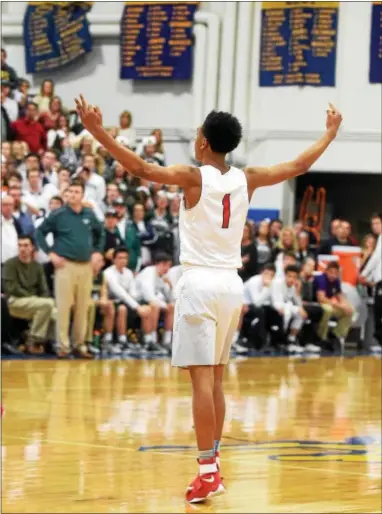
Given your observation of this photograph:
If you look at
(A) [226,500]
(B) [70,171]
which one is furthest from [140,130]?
(A) [226,500]

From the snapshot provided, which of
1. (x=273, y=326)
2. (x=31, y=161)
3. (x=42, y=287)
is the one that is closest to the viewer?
(x=42, y=287)

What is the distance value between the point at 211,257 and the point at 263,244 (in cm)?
1103

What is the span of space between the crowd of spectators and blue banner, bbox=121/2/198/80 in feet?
11.3

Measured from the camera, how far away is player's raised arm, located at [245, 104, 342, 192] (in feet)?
18.4

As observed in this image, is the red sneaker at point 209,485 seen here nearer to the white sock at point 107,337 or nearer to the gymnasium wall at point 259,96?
the white sock at point 107,337

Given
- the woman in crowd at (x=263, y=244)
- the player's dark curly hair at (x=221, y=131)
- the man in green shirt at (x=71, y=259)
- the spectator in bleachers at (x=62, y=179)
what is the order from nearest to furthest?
the player's dark curly hair at (x=221, y=131) < the man in green shirt at (x=71, y=259) < the spectator in bleachers at (x=62, y=179) < the woman in crowd at (x=263, y=244)

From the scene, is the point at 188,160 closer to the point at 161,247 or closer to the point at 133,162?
the point at 161,247

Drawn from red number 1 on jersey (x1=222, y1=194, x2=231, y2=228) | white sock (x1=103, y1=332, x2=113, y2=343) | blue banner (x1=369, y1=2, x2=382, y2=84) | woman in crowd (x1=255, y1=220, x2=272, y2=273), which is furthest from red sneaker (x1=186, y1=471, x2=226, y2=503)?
blue banner (x1=369, y1=2, x2=382, y2=84)

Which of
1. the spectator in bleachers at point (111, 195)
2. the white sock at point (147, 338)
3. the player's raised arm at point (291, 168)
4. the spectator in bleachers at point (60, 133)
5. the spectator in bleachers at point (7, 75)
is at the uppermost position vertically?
the spectator in bleachers at point (7, 75)

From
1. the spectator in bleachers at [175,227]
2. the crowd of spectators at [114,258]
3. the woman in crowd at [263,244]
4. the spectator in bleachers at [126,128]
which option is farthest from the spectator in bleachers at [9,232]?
the spectator in bleachers at [126,128]

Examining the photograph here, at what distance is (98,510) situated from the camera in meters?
6.50

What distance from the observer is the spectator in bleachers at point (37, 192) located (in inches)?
584

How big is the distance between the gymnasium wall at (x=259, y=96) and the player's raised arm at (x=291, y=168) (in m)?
15.6

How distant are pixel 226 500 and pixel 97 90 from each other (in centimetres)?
1609
